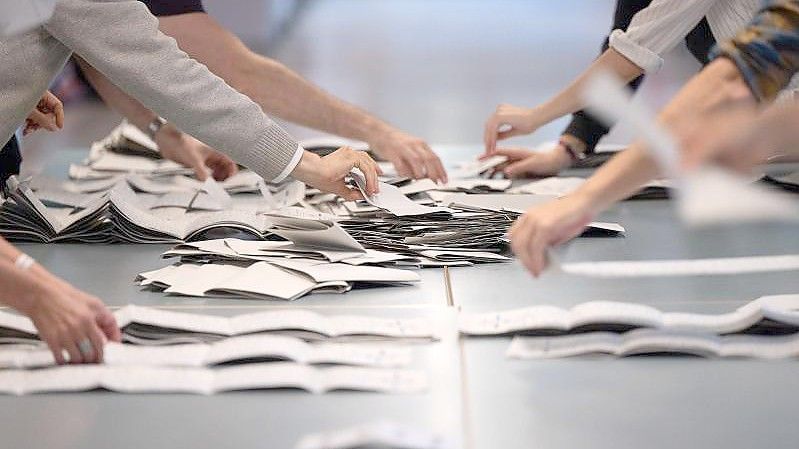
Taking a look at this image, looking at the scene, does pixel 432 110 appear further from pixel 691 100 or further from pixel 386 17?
pixel 386 17

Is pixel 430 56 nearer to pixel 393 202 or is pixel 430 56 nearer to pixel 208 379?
pixel 393 202

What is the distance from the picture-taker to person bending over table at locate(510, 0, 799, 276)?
117cm

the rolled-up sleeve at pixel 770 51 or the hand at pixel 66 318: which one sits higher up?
the rolled-up sleeve at pixel 770 51

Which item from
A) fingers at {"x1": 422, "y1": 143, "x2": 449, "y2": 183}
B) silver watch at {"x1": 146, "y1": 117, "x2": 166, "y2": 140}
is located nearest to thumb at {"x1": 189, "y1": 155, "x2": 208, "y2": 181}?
silver watch at {"x1": 146, "y1": 117, "x2": 166, "y2": 140}

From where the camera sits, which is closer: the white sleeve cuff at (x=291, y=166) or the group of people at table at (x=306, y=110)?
the group of people at table at (x=306, y=110)

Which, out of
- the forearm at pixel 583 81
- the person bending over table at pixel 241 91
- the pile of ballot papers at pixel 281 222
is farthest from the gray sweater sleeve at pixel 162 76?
the forearm at pixel 583 81

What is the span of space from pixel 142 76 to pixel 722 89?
85 cm

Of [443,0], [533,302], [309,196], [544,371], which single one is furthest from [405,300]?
[443,0]

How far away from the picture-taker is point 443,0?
10.3 meters

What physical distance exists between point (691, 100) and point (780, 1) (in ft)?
0.46

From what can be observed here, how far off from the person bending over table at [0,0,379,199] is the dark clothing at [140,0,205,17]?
0.66 m

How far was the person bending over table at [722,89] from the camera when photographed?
3.83ft

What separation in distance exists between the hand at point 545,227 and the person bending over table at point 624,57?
104 cm

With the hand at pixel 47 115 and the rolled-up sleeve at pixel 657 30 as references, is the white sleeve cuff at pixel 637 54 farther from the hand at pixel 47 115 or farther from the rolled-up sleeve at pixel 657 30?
the hand at pixel 47 115
